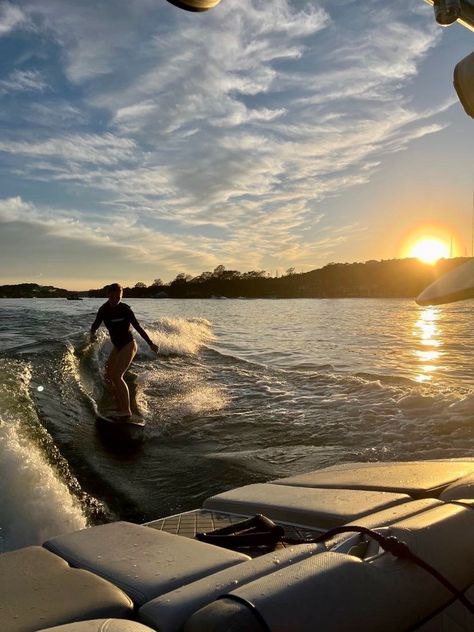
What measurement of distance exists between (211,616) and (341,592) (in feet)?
1.55

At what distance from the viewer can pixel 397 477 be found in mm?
3883

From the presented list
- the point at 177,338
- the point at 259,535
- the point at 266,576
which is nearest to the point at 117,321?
the point at 259,535

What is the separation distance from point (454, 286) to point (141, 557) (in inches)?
75.6

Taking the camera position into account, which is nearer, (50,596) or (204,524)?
(50,596)

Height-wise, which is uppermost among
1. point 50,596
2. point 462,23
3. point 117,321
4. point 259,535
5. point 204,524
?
point 462,23

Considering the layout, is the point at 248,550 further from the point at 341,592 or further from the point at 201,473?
the point at 201,473

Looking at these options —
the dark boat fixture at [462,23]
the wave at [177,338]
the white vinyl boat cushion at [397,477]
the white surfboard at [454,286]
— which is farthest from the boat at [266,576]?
the wave at [177,338]

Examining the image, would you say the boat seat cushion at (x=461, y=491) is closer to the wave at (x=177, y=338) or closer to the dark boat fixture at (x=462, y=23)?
the dark boat fixture at (x=462, y=23)

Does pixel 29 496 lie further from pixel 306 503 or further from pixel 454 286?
pixel 454 286

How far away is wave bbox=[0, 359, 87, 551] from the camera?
5336mm

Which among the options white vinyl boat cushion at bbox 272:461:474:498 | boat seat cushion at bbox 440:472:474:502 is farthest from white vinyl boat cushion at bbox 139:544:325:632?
white vinyl boat cushion at bbox 272:461:474:498

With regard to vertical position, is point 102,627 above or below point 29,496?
above

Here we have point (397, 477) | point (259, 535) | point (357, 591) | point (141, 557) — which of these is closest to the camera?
point (357, 591)

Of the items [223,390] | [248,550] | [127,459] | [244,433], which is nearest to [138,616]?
[248,550]
